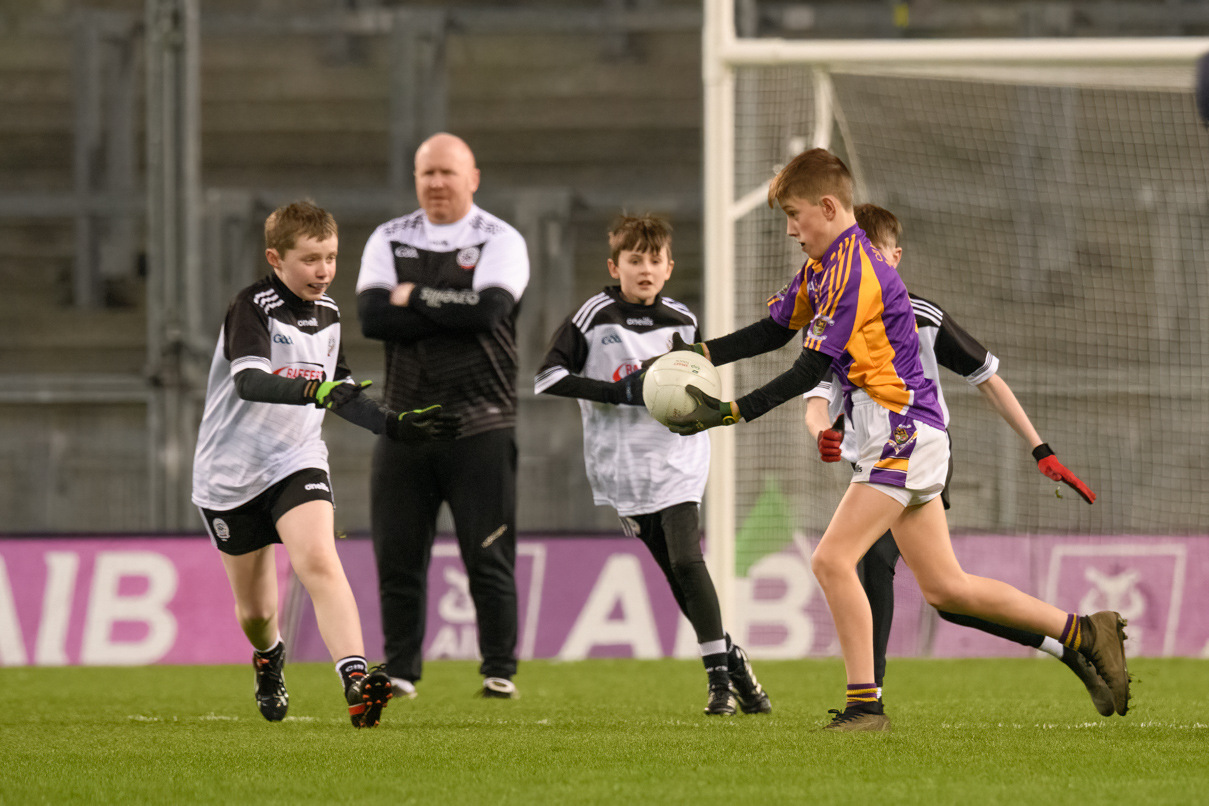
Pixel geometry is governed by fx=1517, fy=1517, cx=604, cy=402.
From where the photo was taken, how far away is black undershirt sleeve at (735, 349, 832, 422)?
165 inches

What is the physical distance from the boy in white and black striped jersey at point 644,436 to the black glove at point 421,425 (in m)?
0.86

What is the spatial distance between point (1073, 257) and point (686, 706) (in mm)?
6163

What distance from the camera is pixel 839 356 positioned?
4.20 meters

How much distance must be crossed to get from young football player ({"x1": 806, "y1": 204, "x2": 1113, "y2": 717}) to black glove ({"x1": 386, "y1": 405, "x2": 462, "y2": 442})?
43.4 inches

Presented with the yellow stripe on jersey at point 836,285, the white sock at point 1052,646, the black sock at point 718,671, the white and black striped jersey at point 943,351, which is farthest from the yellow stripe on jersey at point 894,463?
the black sock at point 718,671

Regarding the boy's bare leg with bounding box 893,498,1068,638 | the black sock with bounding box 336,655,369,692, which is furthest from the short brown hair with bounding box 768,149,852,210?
the black sock with bounding box 336,655,369,692

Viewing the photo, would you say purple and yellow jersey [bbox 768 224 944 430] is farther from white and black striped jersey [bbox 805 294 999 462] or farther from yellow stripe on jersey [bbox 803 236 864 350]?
white and black striped jersey [bbox 805 294 999 462]

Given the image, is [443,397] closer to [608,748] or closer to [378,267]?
[378,267]

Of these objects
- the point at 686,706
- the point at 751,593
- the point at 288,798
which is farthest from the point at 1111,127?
the point at 288,798

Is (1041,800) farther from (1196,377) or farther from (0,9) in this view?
(0,9)

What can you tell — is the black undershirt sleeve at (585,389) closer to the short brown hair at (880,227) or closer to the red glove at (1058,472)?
the short brown hair at (880,227)

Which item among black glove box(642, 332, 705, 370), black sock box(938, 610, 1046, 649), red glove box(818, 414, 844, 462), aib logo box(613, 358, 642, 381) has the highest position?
black glove box(642, 332, 705, 370)

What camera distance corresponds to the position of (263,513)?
4824 mm

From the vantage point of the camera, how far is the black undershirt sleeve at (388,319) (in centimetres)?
542
